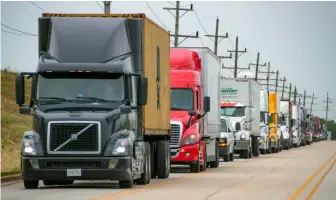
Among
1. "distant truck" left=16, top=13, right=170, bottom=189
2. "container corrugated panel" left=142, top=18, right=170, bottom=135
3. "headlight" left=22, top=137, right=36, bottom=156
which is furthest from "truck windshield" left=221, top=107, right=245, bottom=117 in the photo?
"headlight" left=22, top=137, right=36, bottom=156

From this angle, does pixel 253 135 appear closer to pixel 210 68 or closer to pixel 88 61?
pixel 210 68

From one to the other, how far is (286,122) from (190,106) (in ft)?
159

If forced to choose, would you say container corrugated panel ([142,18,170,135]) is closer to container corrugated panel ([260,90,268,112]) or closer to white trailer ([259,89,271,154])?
container corrugated panel ([260,90,268,112])

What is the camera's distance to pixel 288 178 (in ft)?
102

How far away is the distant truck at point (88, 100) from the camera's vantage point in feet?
80.1

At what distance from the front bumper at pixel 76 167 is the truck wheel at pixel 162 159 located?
220 inches

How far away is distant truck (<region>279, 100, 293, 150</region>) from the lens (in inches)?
3243

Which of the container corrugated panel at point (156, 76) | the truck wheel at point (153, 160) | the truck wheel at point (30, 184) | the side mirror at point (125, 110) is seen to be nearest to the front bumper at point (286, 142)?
the container corrugated panel at point (156, 76)

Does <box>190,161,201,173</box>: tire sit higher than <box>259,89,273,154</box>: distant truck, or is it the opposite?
<box>259,89,273,154</box>: distant truck

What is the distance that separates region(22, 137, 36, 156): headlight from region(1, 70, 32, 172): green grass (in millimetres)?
19644

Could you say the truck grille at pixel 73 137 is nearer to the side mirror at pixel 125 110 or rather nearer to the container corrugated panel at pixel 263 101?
the side mirror at pixel 125 110

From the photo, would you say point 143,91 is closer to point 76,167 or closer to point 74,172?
point 76,167

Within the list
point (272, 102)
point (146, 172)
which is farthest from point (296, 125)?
point (146, 172)

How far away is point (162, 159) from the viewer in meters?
30.2
